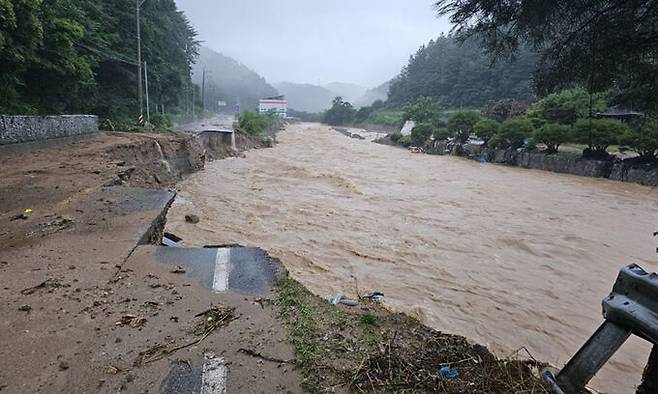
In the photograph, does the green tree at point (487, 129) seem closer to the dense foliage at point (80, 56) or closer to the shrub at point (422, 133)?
the shrub at point (422, 133)

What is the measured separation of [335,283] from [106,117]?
21.8 meters

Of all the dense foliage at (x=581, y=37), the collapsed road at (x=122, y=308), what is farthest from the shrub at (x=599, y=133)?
the collapsed road at (x=122, y=308)

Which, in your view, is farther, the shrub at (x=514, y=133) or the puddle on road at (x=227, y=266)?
the shrub at (x=514, y=133)

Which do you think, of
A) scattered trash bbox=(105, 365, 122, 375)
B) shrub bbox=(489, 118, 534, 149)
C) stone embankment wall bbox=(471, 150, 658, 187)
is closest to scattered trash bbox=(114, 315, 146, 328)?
scattered trash bbox=(105, 365, 122, 375)

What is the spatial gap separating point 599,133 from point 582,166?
2050 mm

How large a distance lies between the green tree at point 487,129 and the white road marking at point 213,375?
28.9 meters

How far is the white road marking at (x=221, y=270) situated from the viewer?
391 centimetres

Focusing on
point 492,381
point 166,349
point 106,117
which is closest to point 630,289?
point 492,381

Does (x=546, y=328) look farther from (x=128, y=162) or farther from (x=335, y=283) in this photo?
(x=128, y=162)

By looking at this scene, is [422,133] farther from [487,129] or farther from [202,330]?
[202,330]

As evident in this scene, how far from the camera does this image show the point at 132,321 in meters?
3.14

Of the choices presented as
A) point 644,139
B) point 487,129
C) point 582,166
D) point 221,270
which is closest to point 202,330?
point 221,270

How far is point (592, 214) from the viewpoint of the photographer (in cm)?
1302

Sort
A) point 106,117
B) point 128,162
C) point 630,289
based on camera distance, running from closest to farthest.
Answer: point 630,289 < point 128,162 < point 106,117
